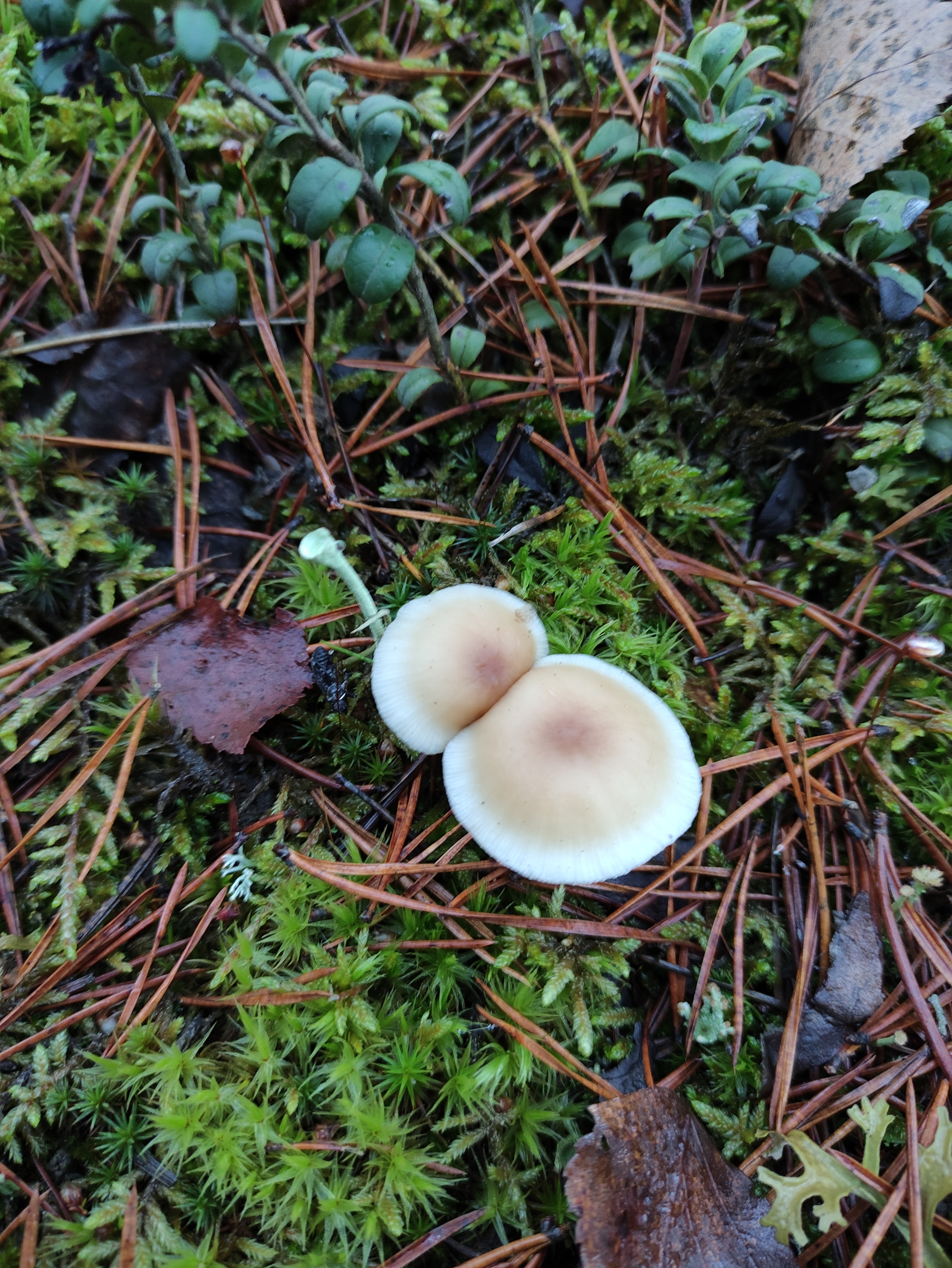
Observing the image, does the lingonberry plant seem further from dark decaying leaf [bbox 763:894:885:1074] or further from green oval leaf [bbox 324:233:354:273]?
dark decaying leaf [bbox 763:894:885:1074]

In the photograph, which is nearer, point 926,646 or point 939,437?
point 926,646

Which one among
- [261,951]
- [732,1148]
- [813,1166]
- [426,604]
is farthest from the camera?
[426,604]

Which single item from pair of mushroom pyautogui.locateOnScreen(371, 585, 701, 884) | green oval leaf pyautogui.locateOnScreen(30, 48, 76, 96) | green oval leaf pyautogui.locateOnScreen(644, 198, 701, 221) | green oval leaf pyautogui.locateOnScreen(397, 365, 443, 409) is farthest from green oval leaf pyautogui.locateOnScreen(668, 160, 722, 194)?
green oval leaf pyautogui.locateOnScreen(30, 48, 76, 96)

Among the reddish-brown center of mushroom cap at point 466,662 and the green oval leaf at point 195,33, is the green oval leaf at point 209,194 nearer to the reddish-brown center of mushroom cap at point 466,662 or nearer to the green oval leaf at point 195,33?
the green oval leaf at point 195,33

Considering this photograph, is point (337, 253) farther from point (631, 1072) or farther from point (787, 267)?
point (631, 1072)

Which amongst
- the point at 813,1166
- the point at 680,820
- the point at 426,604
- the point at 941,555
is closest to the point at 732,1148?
the point at 813,1166

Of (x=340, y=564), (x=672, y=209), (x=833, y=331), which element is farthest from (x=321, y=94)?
(x=833, y=331)

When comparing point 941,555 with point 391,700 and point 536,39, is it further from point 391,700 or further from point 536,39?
point 536,39

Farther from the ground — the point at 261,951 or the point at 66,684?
the point at 66,684
